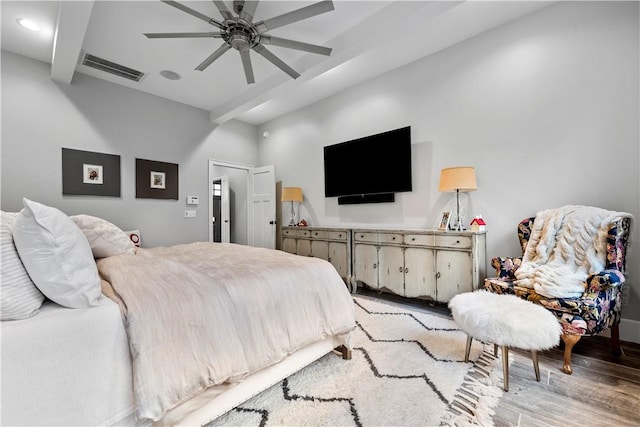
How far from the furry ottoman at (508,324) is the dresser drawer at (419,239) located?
1.14m

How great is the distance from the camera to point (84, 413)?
1.01m

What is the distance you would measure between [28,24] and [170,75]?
1.30 meters

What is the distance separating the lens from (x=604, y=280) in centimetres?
179

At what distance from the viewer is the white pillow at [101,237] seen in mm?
2189

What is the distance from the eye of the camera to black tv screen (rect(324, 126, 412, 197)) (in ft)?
11.3

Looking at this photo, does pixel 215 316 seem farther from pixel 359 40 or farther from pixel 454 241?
pixel 359 40

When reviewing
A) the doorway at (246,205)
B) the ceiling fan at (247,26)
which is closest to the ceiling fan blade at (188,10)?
the ceiling fan at (247,26)

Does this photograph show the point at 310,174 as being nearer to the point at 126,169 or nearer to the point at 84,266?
the point at 126,169

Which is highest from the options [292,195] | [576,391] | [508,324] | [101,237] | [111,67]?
[111,67]

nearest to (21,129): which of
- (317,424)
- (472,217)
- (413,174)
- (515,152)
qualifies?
(317,424)

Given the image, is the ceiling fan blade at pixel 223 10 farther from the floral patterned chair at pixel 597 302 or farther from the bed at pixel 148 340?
the floral patterned chair at pixel 597 302

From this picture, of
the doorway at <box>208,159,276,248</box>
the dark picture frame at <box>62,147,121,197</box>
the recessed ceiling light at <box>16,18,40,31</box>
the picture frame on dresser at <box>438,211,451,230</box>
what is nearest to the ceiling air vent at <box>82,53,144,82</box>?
the recessed ceiling light at <box>16,18,40,31</box>

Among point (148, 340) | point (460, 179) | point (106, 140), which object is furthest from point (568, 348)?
point (106, 140)

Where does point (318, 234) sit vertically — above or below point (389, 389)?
above
